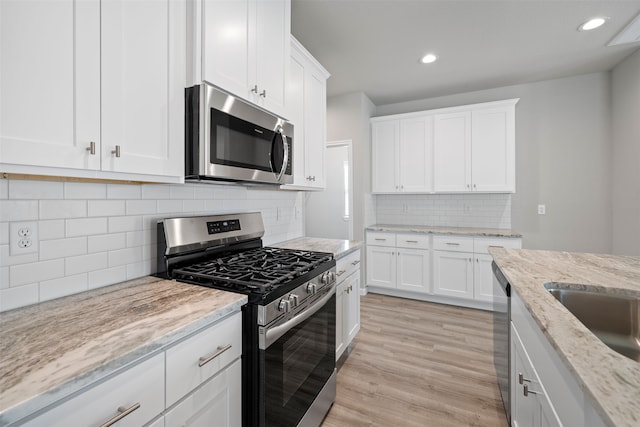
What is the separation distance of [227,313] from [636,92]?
4286mm

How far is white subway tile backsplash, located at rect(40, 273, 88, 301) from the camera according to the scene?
3.67ft

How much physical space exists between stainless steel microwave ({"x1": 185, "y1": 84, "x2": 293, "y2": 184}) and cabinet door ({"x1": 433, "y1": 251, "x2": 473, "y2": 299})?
2589 mm

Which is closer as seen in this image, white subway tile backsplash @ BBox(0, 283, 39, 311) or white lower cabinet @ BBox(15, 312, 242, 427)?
Answer: white lower cabinet @ BBox(15, 312, 242, 427)

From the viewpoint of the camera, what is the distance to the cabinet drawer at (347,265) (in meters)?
2.12

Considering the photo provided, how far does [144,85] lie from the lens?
1168 millimetres

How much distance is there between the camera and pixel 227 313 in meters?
1.09

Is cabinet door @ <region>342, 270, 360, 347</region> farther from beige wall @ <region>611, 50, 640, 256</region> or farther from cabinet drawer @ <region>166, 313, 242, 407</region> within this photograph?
beige wall @ <region>611, 50, 640, 256</region>

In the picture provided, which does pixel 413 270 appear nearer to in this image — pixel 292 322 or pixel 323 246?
pixel 323 246

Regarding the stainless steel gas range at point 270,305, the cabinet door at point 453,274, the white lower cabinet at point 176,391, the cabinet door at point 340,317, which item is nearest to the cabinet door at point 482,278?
the cabinet door at point 453,274

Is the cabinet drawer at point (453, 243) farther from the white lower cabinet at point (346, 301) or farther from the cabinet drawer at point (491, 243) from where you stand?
the white lower cabinet at point (346, 301)

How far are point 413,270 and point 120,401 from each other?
3494 mm

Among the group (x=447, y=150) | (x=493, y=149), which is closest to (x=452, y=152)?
(x=447, y=150)

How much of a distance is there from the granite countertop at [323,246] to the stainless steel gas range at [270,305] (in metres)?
0.32

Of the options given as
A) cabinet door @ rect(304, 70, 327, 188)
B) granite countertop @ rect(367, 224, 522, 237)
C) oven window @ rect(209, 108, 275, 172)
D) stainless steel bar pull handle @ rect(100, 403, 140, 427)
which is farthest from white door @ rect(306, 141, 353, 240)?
stainless steel bar pull handle @ rect(100, 403, 140, 427)
